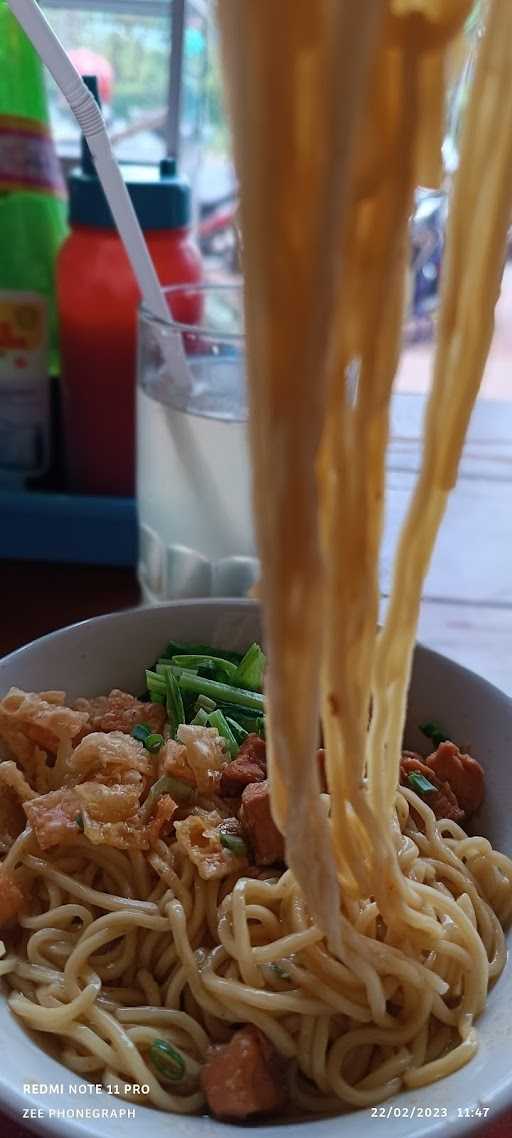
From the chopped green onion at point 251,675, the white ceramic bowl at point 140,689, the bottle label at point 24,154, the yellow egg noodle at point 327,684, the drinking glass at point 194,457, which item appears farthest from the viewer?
the bottle label at point 24,154

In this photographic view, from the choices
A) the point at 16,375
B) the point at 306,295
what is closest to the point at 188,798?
the point at 306,295

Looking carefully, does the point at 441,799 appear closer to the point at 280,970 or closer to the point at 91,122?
the point at 280,970

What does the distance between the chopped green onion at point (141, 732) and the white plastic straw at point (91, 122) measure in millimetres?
433

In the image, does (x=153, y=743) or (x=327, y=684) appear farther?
(x=153, y=743)

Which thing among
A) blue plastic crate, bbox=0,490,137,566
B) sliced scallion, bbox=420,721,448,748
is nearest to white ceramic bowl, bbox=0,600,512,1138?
sliced scallion, bbox=420,721,448,748

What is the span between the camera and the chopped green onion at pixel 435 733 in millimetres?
800

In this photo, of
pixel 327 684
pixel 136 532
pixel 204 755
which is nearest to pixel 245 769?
pixel 204 755

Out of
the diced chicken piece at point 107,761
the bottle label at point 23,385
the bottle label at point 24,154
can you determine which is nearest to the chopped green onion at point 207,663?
the diced chicken piece at point 107,761

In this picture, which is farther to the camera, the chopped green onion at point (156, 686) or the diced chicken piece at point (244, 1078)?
the chopped green onion at point (156, 686)

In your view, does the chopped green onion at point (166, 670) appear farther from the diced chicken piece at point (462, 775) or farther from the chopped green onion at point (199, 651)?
the diced chicken piece at point (462, 775)

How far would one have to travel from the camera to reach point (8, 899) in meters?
0.66

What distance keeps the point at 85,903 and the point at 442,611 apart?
0.57 m

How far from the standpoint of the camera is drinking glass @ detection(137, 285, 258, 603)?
99cm

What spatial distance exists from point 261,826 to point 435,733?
0.19 metres
